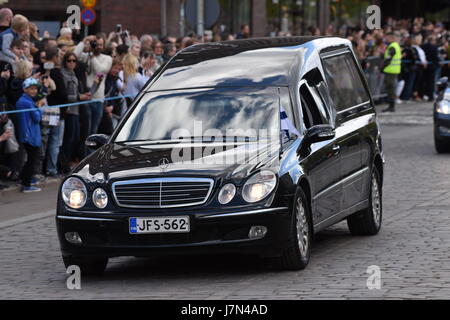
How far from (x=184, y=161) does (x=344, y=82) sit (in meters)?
2.96

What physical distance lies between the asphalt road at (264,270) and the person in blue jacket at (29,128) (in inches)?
87.7

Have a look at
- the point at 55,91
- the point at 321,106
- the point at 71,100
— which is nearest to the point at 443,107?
the point at 71,100

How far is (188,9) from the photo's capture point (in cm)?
2381

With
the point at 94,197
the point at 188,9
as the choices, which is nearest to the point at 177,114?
the point at 94,197

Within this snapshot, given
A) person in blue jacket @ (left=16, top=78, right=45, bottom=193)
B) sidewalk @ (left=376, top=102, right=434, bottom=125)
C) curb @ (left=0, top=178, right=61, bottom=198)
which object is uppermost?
person in blue jacket @ (left=16, top=78, right=45, bottom=193)

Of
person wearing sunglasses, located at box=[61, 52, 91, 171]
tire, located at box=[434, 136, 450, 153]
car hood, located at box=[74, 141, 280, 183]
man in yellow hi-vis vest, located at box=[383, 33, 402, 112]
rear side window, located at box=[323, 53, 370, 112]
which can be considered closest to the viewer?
car hood, located at box=[74, 141, 280, 183]

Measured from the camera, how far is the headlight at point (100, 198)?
10.1 metres

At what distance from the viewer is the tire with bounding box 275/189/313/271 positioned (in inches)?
400

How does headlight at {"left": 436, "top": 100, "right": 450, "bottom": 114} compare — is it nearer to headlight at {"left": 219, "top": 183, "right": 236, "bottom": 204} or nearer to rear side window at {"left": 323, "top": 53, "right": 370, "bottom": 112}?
rear side window at {"left": 323, "top": 53, "right": 370, "bottom": 112}

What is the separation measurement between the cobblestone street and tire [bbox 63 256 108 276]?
11cm

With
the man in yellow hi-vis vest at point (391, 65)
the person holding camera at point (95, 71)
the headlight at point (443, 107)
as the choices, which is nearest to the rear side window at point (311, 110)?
the person holding camera at point (95, 71)

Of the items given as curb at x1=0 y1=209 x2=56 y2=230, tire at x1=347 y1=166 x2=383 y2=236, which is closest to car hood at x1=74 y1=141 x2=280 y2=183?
tire at x1=347 y1=166 x2=383 y2=236

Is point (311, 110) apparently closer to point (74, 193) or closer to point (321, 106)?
point (321, 106)
